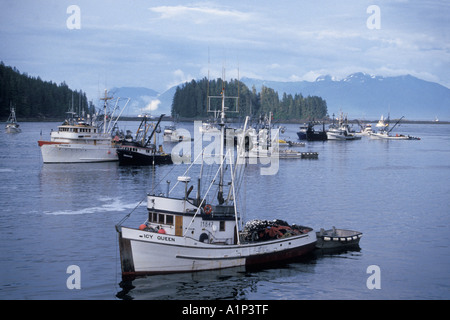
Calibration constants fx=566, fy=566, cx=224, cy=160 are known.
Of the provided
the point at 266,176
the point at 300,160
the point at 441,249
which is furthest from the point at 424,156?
the point at 441,249

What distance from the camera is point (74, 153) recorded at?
102250 mm

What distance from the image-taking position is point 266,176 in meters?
90.8

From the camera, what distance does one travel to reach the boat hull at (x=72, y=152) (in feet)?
330

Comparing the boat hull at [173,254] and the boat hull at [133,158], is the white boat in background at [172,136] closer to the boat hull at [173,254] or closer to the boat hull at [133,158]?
the boat hull at [133,158]

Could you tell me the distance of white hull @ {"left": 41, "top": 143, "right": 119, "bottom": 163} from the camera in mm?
100812

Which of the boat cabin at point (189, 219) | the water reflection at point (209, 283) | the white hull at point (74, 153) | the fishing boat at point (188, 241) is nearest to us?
the water reflection at point (209, 283)

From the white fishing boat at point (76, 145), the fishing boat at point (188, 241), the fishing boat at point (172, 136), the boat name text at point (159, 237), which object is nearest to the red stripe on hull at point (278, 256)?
the fishing boat at point (188, 241)

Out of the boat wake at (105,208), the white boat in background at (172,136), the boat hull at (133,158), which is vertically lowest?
the boat wake at (105,208)

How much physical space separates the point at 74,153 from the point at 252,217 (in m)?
56.8

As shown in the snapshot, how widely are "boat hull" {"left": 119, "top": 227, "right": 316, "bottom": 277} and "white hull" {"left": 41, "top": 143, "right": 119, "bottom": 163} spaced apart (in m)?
70.6

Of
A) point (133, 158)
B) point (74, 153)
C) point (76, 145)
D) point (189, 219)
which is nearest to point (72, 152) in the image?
point (74, 153)

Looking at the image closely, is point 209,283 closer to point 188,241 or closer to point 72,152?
point 188,241
